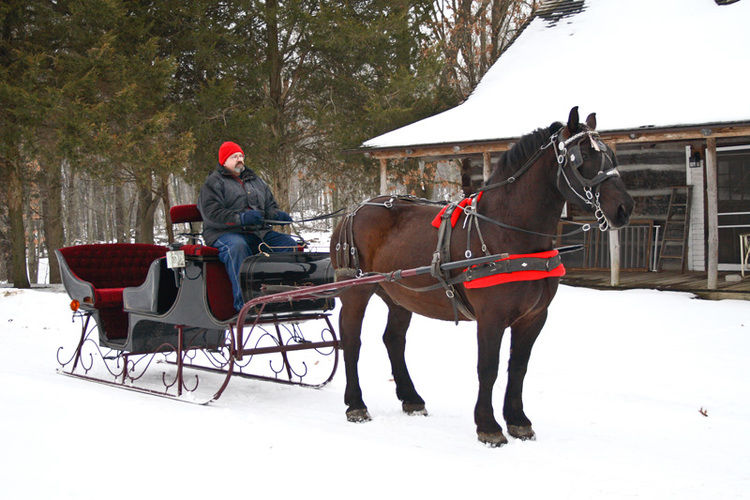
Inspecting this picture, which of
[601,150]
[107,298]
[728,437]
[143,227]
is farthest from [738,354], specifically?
[143,227]

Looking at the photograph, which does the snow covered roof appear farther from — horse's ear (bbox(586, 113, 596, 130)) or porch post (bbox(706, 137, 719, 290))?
horse's ear (bbox(586, 113, 596, 130))

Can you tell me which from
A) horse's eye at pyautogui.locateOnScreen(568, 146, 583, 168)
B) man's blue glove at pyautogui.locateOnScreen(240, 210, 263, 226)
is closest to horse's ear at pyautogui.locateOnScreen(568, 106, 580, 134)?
horse's eye at pyautogui.locateOnScreen(568, 146, 583, 168)

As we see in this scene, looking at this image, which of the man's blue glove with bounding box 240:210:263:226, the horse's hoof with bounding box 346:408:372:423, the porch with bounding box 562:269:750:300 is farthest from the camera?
the porch with bounding box 562:269:750:300

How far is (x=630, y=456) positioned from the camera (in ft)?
14.1

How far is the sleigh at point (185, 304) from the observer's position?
229 inches

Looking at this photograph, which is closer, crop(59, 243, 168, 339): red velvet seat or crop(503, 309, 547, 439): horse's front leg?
crop(503, 309, 547, 439): horse's front leg

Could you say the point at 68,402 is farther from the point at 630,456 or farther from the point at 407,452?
the point at 630,456

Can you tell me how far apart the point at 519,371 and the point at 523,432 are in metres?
0.42

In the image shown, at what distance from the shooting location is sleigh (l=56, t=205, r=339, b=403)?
5.83 m

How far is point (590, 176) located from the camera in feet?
13.6

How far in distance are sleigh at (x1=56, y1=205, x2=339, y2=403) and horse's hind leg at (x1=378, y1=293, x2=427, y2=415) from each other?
706 millimetres

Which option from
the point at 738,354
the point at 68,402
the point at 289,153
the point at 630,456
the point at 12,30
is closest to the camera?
the point at 630,456

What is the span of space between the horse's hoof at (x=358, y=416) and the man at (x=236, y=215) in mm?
1419

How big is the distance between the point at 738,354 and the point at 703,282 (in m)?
4.96
